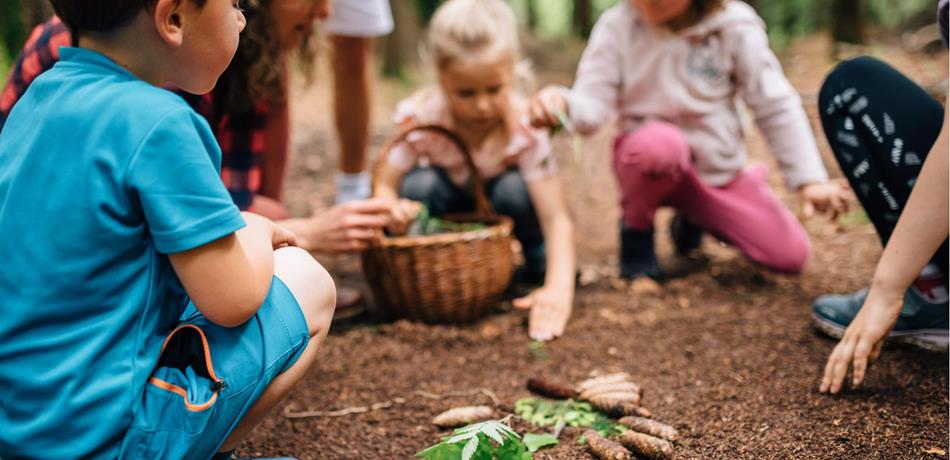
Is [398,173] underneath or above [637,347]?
above

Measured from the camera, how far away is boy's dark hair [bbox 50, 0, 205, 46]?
1.22 meters

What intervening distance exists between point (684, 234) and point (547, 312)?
1.04m

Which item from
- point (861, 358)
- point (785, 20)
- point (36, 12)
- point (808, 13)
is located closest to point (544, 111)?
point (861, 358)

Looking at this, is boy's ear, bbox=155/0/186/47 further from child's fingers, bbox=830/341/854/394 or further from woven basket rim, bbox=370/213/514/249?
child's fingers, bbox=830/341/854/394

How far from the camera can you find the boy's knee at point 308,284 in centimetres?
148

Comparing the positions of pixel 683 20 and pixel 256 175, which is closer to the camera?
pixel 256 175

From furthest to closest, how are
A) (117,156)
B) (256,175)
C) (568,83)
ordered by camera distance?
(568,83) → (256,175) → (117,156)

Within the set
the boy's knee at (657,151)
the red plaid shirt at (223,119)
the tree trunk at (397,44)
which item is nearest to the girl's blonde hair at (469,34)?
the boy's knee at (657,151)

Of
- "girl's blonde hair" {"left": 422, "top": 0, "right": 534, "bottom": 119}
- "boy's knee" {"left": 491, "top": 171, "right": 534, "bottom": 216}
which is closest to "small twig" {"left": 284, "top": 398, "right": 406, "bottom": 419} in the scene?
"boy's knee" {"left": 491, "top": 171, "right": 534, "bottom": 216}

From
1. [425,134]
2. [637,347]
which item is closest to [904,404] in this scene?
[637,347]

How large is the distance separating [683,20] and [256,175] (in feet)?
5.46

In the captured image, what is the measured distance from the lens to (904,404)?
5.99ft

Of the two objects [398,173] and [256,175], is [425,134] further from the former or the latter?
[256,175]

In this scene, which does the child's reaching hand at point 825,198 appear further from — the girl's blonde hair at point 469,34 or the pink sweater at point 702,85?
the girl's blonde hair at point 469,34
